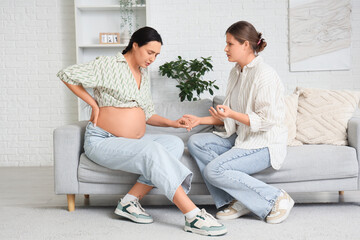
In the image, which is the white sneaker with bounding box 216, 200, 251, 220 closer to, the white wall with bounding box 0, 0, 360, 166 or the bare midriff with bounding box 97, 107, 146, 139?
the bare midriff with bounding box 97, 107, 146, 139

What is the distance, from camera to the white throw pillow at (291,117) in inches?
121

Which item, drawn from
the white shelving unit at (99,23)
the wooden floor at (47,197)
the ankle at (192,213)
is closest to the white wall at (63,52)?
the white shelving unit at (99,23)

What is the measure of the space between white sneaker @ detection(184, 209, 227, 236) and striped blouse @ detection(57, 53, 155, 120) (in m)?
0.85

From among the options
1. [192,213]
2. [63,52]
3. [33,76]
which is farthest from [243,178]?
[33,76]

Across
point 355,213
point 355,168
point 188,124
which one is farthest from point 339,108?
point 188,124

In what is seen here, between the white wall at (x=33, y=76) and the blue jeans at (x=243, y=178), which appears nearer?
the blue jeans at (x=243, y=178)

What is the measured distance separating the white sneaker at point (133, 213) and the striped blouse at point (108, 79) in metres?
0.63

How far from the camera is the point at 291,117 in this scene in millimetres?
3164

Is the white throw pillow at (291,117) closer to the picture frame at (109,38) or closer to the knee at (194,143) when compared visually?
the knee at (194,143)

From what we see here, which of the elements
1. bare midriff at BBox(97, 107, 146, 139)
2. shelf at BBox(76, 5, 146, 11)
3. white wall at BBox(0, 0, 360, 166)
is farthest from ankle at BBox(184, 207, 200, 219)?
Answer: shelf at BBox(76, 5, 146, 11)

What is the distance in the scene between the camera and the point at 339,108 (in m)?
3.10

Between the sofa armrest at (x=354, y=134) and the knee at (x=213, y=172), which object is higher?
the sofa armrest at (x=354, y=134)

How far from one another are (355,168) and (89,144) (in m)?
1.73

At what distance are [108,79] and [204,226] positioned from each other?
3.57 feet
